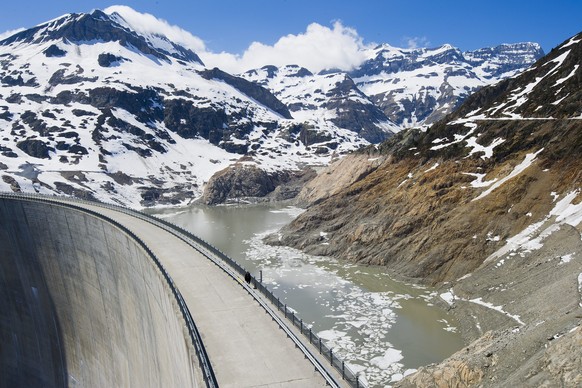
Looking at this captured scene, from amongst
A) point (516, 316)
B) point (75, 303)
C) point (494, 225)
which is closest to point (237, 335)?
point (516, 316)

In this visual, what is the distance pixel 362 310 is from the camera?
1729 inches

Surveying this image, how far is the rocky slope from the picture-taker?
21516 millimetres

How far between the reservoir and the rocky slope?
2409 millimetres

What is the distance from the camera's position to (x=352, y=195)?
256 feet

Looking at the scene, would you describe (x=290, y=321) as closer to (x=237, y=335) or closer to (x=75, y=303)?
(x=237, y=335)

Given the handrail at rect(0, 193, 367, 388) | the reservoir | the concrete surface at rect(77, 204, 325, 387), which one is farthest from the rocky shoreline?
the concrete surface at rect(77, 204, 325, 387)

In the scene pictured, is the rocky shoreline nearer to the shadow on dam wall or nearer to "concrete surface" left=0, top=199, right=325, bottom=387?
"concrete surface" left=0, top=199, right=325, bottom=387

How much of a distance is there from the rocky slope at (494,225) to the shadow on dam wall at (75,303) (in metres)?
16.0

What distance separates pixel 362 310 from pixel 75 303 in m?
25.7

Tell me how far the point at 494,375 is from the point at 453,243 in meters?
34.2

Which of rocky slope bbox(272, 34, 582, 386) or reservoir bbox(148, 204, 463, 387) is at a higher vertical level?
rocky slope bbox(272, 34, 582, 386)

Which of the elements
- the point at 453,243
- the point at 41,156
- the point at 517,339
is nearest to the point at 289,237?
the point at 453,243

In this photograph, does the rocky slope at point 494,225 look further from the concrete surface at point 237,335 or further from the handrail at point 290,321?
the concrete surface at point 237,335

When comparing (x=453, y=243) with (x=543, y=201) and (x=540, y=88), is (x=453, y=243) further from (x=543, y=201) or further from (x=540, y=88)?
(x=540, y=88)
